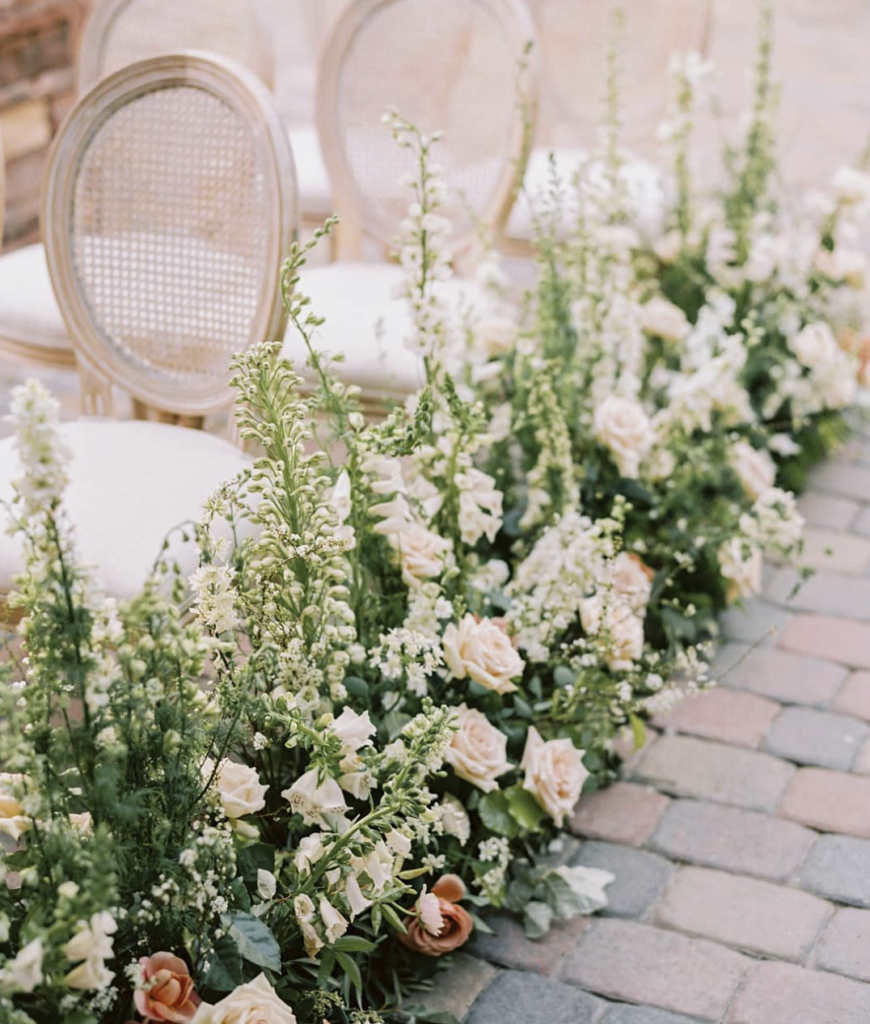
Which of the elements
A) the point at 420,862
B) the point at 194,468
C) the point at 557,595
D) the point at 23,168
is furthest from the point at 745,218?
the point at 23,168

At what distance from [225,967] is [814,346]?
6.62 feet

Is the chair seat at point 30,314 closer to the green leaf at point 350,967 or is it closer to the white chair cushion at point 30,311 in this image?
the white chair cushion at point 30,311

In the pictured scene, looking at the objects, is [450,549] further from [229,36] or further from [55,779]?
[229,36]

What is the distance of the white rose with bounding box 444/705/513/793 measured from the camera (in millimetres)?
1772

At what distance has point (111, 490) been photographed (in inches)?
73.5

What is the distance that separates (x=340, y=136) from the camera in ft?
9.61

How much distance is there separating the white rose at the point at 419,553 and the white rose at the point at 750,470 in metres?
0.95

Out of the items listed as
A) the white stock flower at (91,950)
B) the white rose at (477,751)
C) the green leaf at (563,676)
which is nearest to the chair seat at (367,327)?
the green leaf at (563,676)

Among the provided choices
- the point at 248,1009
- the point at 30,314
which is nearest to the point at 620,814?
the point at 248,1009

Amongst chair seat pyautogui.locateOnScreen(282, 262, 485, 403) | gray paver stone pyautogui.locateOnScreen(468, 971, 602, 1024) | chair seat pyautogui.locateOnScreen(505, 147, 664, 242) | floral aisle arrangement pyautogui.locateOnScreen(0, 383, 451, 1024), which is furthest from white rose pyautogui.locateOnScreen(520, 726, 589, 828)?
chair seat pyautogui.locateOnScreen(505, 147, 664, 242)

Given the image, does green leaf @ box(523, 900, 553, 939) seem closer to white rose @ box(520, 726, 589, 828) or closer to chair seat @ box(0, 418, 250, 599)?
white rose @ box(520, 726, 589, 828)

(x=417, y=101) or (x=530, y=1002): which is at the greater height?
(x=417, y=101)

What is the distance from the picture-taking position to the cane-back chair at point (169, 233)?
81.2 inches

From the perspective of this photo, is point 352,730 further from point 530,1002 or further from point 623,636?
point 623,636
